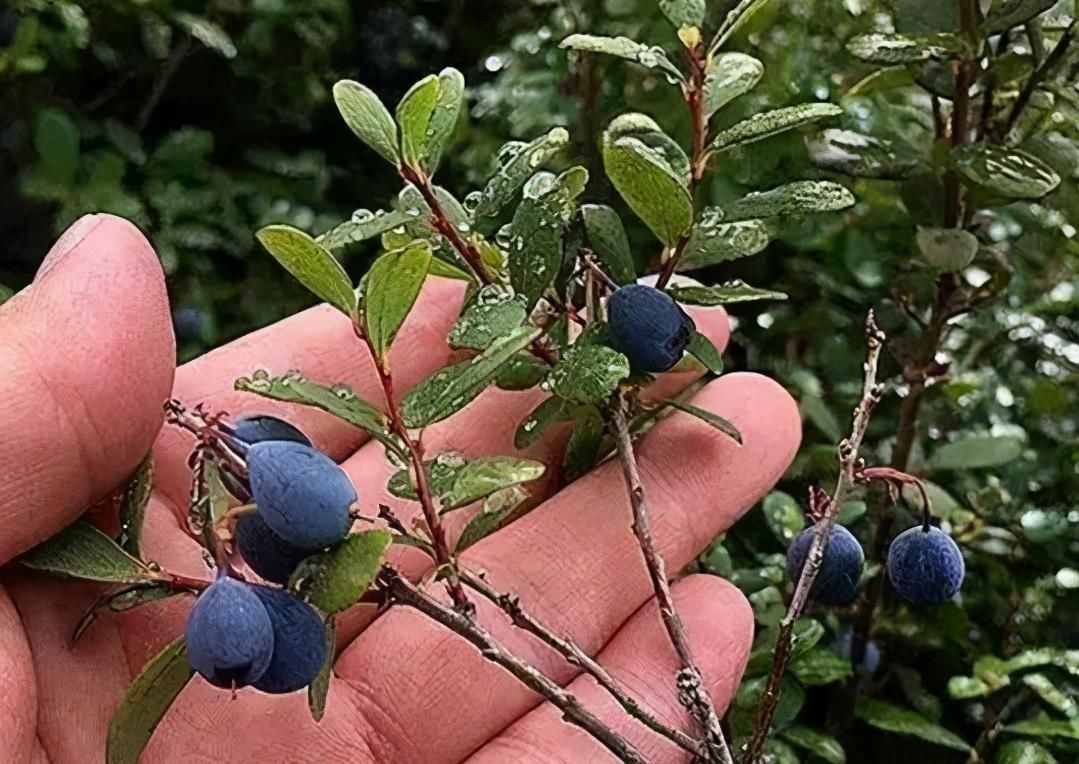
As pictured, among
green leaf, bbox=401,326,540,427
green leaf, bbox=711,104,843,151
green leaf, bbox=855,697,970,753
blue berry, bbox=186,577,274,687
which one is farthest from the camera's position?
green leaf, bbox=855,697,970,753

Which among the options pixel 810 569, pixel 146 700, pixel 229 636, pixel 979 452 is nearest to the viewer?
pixel 229 636

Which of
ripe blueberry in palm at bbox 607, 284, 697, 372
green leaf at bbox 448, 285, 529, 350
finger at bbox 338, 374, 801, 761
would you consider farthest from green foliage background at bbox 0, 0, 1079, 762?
green leaf at bbox 448, 285, 529, 350

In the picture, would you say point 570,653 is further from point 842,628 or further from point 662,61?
point 842,628

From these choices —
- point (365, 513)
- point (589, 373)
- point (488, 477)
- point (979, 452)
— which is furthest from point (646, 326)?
point (979, 452)

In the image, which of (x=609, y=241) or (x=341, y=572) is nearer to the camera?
(x=341, y=572)

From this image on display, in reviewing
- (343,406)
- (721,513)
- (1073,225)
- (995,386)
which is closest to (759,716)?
(721,513)

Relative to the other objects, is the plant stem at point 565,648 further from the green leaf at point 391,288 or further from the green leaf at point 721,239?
the green leaf at point 721,239

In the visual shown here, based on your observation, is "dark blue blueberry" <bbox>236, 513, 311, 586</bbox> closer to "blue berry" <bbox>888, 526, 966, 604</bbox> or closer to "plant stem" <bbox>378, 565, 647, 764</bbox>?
"plant stem" <bbox>378, 565, 647, 764</bbox>

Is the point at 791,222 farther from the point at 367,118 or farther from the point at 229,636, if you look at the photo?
the point at 229,636
